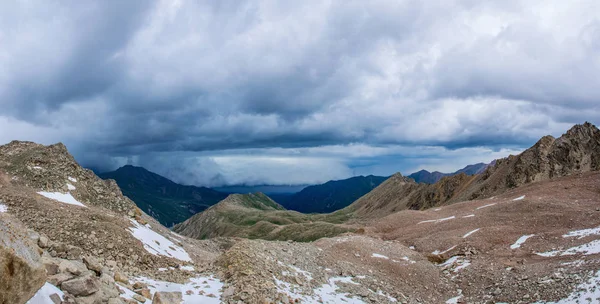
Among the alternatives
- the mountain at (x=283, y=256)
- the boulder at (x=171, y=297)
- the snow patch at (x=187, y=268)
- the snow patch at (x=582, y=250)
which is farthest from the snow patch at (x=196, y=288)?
the snow patch at (x=582, y=250)

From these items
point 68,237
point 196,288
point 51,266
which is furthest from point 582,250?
point 68,237

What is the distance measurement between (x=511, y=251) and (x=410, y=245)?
41.1ft

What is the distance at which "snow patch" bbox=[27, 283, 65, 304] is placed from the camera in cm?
1169

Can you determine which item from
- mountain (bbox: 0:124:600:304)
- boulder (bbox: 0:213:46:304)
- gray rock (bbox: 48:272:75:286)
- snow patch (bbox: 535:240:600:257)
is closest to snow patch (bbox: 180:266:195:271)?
mountain (bbox: 0:124:600:304)

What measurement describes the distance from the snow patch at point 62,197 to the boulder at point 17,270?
3180 cm

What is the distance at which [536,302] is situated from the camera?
2455 cm

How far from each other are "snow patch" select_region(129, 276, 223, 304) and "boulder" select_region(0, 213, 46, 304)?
8.82m

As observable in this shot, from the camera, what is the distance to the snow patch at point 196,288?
62.2 ft

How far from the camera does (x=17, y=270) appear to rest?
9750 millimetres

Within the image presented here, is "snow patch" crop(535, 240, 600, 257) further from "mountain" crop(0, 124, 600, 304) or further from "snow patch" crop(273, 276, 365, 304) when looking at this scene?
"snow patch" crop(273, 276, 365, 304)

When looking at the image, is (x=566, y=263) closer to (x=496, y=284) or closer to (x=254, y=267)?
(x=496, y=284)

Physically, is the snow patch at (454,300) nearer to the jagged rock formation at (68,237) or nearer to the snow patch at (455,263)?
the snow patch at (455,263)

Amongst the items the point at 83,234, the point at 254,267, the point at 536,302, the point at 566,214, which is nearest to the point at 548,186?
the point at 566,214

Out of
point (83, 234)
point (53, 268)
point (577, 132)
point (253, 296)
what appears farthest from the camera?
point (577, 132)
